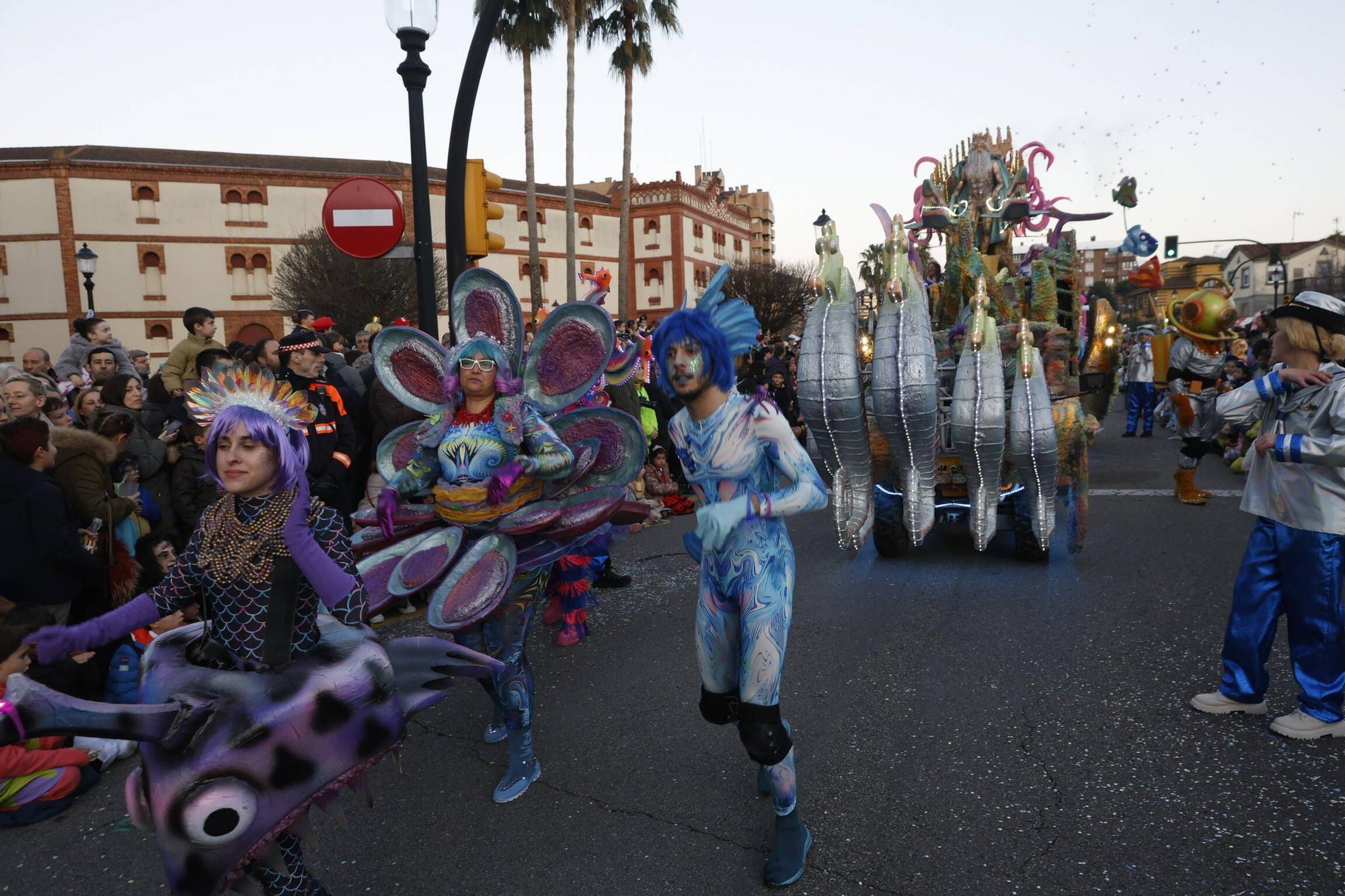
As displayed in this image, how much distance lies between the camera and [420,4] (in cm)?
578

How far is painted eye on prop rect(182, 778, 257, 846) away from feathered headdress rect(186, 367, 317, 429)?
0.98 metres

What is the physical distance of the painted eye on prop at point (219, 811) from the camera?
212cm

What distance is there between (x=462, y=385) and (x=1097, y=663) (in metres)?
3.59

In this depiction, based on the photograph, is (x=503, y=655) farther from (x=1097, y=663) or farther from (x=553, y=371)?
(x=1097, y=663)

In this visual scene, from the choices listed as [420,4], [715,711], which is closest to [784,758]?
[715,711]

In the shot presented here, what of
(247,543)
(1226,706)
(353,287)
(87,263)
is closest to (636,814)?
(247,543)

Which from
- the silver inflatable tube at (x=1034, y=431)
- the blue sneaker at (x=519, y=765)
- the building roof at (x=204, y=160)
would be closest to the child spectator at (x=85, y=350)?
the blue sneaker at (x=519, y=765)

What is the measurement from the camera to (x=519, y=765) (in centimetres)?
353

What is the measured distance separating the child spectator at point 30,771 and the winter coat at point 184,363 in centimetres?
346

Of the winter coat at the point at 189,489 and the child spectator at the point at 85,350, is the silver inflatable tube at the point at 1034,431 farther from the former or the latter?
the child spectator at the point at 85,350

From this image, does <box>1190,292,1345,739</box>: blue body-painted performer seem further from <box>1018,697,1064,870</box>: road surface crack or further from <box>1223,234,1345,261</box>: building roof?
<box>1223,234,1345,261</box>: building roof

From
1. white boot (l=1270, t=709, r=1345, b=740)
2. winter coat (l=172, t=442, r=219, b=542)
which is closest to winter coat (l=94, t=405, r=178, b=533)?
winter coat (l=172, t=442, r=219, b=542)

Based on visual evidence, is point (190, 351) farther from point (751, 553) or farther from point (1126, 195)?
point (1126, 195)

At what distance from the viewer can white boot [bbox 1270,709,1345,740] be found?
3.61m
